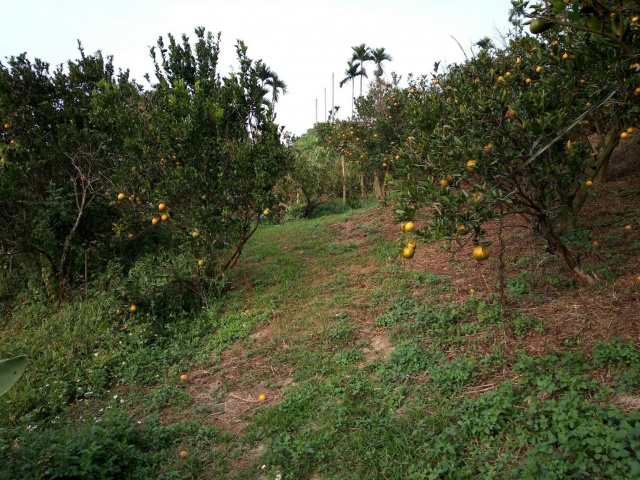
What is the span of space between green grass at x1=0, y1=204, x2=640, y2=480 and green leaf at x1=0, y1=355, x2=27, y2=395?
794 millimetres

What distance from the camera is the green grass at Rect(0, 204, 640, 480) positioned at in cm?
235

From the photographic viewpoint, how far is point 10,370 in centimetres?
190

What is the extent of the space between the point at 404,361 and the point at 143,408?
8.07ft

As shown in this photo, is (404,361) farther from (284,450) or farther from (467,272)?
(467,272)

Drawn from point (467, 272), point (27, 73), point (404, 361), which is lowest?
point (404, 361)

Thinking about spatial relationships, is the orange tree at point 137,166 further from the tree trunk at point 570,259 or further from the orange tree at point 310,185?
the orange tree at point 310,185

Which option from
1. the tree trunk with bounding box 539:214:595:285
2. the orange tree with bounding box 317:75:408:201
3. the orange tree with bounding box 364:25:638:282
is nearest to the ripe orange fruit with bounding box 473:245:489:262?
the orange tree with bounding box 364:25:638:282

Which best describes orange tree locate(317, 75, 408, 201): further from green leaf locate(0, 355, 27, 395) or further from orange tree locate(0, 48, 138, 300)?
green leaf locate(0, 355, 27, 395)

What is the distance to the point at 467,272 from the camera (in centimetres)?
497

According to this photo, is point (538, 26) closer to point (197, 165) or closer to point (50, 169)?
point (197, 165)

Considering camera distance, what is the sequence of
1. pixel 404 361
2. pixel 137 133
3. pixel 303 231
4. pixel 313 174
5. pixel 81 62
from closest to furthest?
pixel 404 361 < pixel 137 133 < pixel 81 62 < pixel 303 231 < pixel 313 174

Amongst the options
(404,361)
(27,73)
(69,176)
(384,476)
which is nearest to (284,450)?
(384,476)

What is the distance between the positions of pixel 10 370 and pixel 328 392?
2255 millimetres

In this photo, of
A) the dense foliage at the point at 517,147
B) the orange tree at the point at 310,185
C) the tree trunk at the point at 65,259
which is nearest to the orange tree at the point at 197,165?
the tree trunk at the point at 65,259
